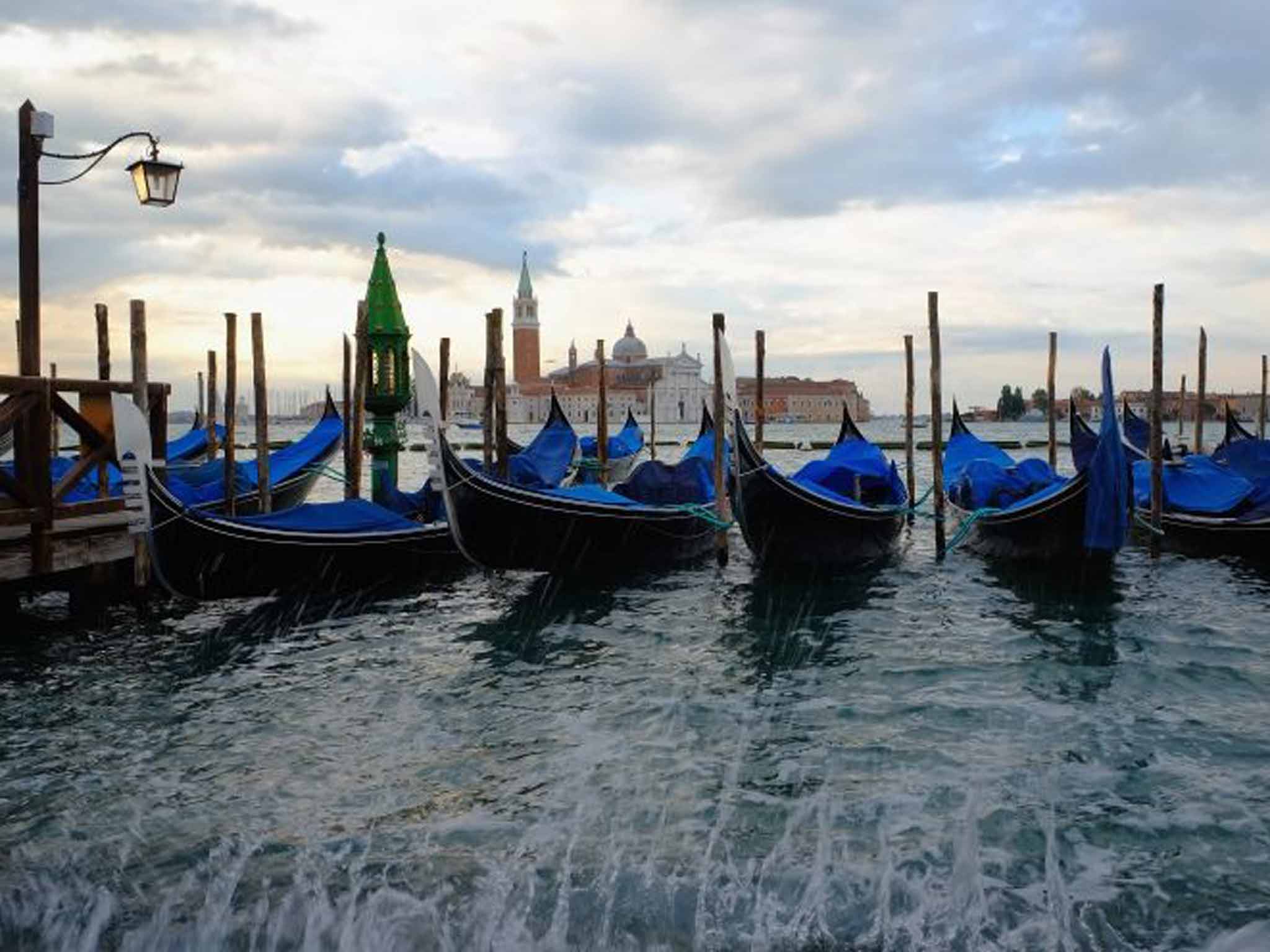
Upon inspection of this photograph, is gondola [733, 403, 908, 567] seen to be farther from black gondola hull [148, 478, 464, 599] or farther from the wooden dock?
the wooden dock

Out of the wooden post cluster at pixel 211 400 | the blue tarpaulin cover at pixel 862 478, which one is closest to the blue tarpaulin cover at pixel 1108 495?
the blue tarpaulin cover at pixel 862 478

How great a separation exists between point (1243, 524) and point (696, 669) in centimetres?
510

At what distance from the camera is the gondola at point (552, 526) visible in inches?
272

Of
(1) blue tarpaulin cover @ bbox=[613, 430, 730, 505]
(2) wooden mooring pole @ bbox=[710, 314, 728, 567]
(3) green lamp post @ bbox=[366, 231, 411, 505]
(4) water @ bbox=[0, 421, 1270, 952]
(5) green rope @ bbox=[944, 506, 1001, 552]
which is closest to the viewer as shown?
(4) water @ bbox=[0, 421, 1270, 952]

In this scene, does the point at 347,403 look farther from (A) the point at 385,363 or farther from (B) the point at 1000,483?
(B) the point at 1000,483

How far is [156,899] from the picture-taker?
282cm

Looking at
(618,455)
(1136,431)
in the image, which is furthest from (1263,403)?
(618,455)

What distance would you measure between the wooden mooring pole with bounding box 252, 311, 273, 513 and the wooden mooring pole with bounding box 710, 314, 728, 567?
3.22m

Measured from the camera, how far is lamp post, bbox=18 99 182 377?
5.05 m

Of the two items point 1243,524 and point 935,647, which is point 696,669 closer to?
point 935,647

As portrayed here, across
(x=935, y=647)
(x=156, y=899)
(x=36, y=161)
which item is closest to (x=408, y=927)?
(x=156, y=899)

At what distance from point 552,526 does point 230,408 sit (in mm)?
Answer: 2861

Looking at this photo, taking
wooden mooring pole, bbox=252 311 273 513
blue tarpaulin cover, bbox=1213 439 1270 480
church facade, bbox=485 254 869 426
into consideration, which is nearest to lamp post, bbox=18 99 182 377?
wooden mooring pole, bbox=252 311 273 513

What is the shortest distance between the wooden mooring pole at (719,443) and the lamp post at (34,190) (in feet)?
12.1
